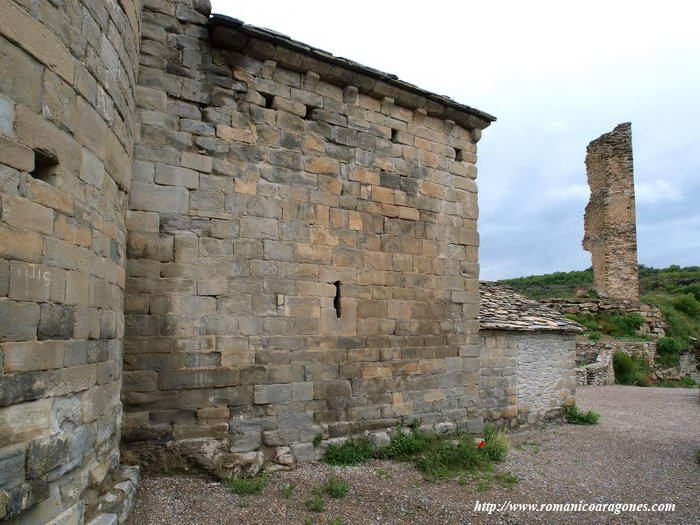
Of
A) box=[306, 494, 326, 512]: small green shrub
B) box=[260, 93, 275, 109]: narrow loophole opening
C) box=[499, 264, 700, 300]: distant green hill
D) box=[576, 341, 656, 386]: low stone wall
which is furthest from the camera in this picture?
box=[499, 264, 700, 300]: distant green hill

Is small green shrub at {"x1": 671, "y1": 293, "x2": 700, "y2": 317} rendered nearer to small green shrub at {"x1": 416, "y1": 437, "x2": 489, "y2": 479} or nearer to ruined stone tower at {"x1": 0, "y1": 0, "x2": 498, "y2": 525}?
ruined stone tower at {"x1": 0, "y1": 0, "x2": 498, "y2": 525}

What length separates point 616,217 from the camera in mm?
22469

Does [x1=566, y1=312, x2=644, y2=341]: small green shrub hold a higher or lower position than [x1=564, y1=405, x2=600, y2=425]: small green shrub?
higher

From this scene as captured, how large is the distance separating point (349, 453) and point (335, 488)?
0.98 meters

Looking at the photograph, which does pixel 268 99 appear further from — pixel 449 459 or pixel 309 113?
pixel 449 459

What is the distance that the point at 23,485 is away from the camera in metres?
2.95

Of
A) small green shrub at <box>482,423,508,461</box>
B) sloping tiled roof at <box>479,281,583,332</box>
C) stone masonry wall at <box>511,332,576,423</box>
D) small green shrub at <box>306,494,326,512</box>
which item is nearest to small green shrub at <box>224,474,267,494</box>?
small green shrub at <box>306,494,326,512</box>

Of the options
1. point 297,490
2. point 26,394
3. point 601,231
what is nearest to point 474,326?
point 297,490

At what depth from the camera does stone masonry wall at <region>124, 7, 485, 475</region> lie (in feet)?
17.3

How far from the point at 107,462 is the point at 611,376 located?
17.1 meters

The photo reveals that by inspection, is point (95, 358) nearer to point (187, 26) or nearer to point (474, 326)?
point (187, 26)

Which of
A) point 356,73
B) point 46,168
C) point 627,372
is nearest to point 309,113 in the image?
point 356,73

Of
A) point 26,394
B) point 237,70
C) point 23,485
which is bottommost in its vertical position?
point 23,485

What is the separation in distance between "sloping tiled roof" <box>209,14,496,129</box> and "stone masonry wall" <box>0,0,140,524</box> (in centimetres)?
151
